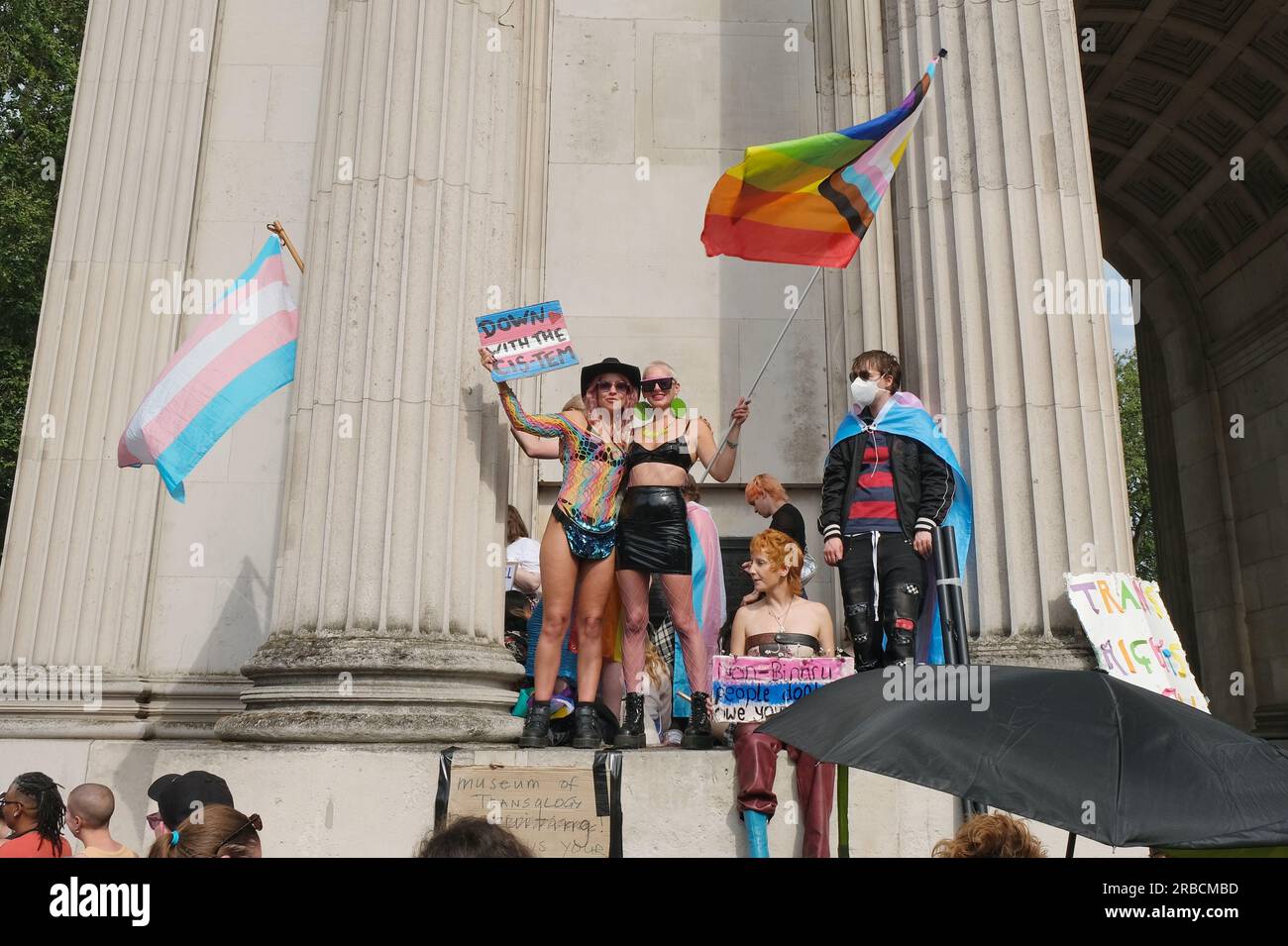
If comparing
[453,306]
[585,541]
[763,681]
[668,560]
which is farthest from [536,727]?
[453,306]

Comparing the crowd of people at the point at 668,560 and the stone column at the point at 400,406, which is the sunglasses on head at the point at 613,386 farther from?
the stone column at the point at 400,406

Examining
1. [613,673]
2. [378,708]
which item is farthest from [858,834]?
[378,708]

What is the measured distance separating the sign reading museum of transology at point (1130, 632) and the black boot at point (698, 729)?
8.64 feet

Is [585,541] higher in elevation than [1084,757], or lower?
higher

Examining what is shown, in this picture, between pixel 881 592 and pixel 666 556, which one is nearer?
pixel 666 556

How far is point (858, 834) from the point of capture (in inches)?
249

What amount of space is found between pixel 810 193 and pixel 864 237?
1534 mm

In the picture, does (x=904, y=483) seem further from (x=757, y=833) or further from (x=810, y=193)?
(x=757, y=833)

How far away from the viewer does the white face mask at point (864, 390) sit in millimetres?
7363

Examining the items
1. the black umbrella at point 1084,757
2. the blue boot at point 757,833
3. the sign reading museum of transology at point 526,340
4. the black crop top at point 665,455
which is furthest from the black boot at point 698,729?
the black umbrella at point 1084,757

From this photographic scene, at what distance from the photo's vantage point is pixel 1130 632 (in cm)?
750

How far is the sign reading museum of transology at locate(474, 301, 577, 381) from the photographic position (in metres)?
7.36

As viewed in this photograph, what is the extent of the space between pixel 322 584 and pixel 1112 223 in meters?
19.7
